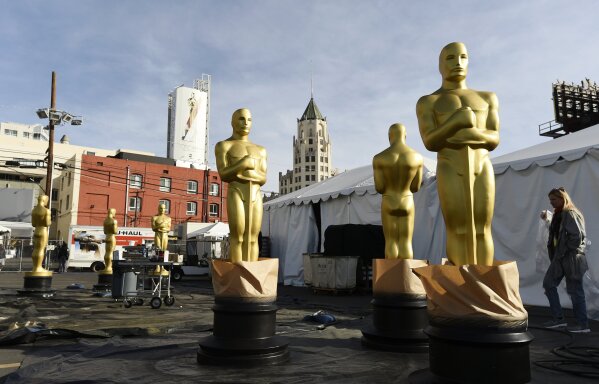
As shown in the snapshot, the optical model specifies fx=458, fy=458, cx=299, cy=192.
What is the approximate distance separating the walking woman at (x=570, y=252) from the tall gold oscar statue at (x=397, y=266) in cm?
204

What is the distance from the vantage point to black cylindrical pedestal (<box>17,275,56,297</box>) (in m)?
11.7

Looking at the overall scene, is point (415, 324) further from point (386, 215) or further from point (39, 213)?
point (39, 213)

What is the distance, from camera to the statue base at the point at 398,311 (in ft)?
16.6

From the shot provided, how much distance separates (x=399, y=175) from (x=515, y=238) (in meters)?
5.15

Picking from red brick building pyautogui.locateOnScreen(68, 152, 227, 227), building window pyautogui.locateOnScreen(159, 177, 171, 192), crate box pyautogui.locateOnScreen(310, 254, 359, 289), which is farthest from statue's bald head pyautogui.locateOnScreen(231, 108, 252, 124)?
building window pyautogui.locateOnScreen(159, 177, 171, 192)

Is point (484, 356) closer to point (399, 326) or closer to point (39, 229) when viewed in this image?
point (399, 326)

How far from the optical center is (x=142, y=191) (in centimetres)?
4341

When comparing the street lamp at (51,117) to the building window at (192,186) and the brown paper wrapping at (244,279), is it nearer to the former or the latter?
the brown paper wrapping at (244,279)

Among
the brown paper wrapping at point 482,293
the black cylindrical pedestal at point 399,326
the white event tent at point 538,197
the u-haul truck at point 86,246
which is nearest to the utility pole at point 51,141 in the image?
the u-haul truck at point 86,246

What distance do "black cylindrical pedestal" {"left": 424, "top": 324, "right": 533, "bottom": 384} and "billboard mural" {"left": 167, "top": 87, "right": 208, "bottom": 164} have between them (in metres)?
72.6

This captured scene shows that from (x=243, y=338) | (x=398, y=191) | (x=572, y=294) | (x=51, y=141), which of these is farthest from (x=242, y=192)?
(x=51, y=141)

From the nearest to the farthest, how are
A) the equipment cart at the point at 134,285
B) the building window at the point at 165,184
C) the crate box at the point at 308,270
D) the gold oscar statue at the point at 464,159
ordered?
the gold oscar statue at the point at 464,159
the equipment cart at the point at 134,285
the crate box at the point at 308,270
the building window at the point at 165,184

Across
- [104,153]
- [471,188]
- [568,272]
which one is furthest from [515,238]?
[104,153]

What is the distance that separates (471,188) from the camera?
11.4 feet
